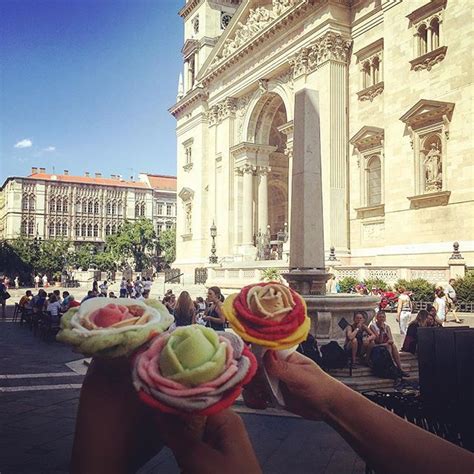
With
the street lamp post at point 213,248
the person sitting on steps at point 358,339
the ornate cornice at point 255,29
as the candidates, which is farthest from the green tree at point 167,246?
the person sitting on steps at point 358,339

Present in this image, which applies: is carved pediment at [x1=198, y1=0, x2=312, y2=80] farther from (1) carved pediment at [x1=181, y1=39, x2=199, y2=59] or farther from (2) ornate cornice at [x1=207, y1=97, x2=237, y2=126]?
(1) carved pediment at [x1=181, y1=39, x2=199, y2=59]

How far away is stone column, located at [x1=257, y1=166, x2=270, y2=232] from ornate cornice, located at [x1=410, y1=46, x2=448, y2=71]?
14.8 m

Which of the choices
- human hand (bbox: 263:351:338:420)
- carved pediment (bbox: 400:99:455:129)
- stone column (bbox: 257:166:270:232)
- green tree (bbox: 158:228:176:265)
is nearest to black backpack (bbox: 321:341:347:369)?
human hand (bbox: 263:351:338:420)

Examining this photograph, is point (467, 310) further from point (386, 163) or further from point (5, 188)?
point (5, 188)

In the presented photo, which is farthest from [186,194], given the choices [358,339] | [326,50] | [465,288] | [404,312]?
[358,339]

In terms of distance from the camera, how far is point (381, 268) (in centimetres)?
2097

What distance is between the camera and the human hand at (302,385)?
2340 mm

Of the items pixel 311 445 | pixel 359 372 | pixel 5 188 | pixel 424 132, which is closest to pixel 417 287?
pixel 424 132

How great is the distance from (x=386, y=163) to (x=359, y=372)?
16.8 m

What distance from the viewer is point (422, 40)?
22.3 metres

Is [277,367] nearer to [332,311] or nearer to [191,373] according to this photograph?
[191,373]

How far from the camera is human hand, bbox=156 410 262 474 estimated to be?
2.09 metres

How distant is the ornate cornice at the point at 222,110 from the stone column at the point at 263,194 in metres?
4.67

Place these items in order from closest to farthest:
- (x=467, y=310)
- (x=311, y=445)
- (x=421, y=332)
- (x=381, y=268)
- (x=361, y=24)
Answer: (x=421, y=332)
(x=311, y=445)
(x=467, y=310)
(x=381, y=268)
(x=361, y=24)
